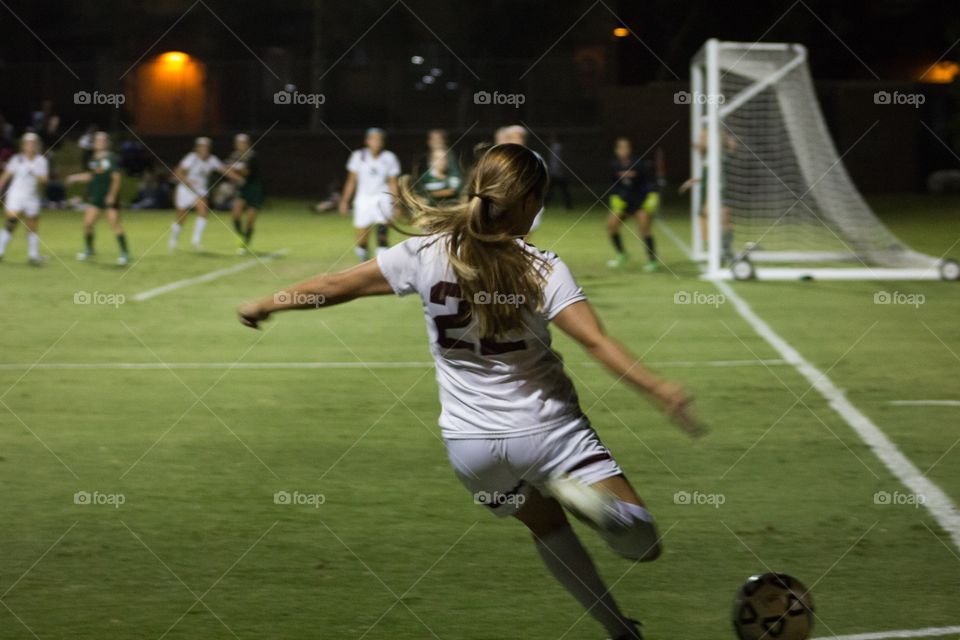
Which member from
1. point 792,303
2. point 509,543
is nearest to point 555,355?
point 509,543

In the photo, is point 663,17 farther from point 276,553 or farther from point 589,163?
point 276,553

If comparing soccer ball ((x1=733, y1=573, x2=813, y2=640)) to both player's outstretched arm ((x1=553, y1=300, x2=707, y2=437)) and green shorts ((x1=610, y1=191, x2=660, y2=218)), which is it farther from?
green shorts ((x1=610, y1=191, x2=660, y2=218))

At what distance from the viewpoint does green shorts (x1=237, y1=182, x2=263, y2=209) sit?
2469 cm

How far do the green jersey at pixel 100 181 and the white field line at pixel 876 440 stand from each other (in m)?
12.4

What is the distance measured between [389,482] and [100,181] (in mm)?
16616

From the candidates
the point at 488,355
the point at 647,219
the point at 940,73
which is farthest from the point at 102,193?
the point at 940,73

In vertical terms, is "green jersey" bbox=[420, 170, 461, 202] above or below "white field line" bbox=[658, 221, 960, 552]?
above

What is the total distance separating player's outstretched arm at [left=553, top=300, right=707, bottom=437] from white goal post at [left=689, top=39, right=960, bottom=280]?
1483 centimetres

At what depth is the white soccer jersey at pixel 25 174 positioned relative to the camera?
22406 mm

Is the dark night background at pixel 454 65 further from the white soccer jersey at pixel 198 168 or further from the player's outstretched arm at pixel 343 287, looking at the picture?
the player's outstretched arm at pixel 343 287

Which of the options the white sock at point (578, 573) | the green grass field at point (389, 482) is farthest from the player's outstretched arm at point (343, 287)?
the green grass field at point (389, 482)

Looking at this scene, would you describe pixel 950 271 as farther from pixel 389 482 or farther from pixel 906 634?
pixel 906 634

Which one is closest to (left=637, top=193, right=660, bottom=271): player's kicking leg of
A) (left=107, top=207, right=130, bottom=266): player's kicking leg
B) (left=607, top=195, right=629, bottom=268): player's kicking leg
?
(left=607, top=195, right=629, bottom=268): player's kicking leg

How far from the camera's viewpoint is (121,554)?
6535 mm
